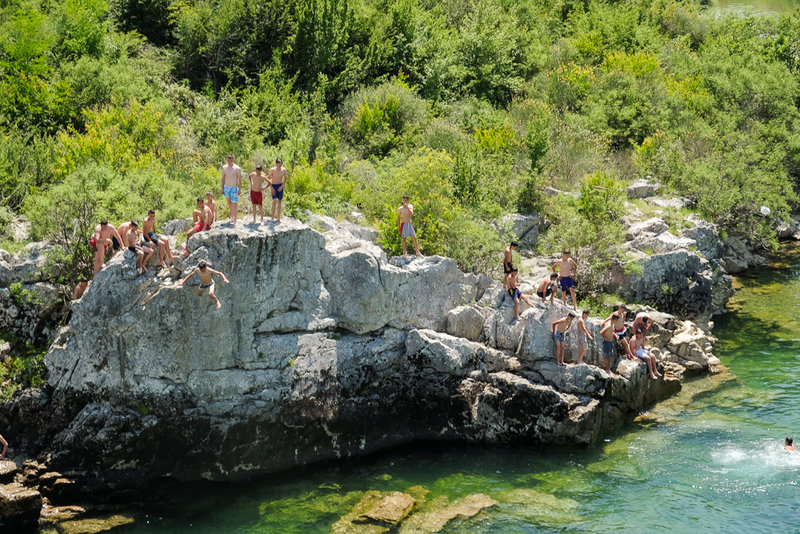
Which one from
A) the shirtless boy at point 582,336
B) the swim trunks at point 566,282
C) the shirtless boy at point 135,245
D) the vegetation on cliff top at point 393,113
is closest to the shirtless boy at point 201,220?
the shirtless boy at point 135,245

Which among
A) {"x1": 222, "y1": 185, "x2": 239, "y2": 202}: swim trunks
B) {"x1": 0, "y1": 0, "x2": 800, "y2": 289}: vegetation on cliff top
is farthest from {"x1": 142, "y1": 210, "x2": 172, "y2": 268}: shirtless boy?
{"x1": 0, "y1": 0, "x2": 800, "y2": 289}: vegetation on cliff top

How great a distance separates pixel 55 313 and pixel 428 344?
9458mm

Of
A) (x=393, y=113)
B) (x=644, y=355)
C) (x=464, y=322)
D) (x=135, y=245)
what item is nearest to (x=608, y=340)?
(x=644, y=355)

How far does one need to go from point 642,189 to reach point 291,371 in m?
18.0

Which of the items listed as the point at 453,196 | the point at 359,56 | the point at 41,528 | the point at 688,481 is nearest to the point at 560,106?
the point at 359,56

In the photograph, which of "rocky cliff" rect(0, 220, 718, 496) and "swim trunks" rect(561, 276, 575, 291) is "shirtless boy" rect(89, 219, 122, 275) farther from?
"swim trunks" rect(561, 276, 575, 291)

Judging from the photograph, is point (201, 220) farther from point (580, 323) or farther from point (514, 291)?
point (580, 323)

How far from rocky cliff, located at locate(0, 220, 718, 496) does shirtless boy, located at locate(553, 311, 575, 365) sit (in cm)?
26

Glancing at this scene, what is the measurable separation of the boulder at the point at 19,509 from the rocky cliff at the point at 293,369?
1.14 metres

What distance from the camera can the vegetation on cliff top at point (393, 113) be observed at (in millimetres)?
23312

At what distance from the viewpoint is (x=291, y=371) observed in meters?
18.5

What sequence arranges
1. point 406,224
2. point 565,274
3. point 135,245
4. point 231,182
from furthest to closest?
point 565,274
point 406,224
point 231,182
point 135,245

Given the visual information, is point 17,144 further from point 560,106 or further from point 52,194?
point 560,106

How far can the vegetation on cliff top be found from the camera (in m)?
23.3
